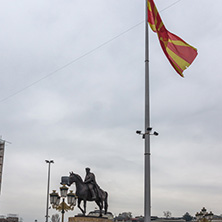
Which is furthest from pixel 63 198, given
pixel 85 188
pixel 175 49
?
pixel 175 49

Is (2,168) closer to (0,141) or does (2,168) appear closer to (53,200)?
(0,141)

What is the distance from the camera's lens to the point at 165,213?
167 meters

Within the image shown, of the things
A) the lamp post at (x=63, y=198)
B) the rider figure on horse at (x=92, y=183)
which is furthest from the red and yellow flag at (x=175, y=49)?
the rider figure on horse at (x=92, y=183)

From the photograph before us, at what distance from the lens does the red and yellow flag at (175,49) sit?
17.9 meters

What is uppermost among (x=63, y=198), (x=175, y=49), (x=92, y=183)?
(x=175, y=49)

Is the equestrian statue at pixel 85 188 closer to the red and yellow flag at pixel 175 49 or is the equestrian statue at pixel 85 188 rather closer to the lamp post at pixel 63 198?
the lamp post at pixel 63 198

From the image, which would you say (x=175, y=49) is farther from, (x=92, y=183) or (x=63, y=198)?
(x=92, y=183)

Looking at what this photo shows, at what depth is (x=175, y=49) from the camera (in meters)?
18.4

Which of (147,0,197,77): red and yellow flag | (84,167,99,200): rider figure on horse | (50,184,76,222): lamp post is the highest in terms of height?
(147,0,197,77): red and yellow flag

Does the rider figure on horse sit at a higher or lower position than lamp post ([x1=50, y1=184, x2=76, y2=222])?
higher

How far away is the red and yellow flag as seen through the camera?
17913 millimetres

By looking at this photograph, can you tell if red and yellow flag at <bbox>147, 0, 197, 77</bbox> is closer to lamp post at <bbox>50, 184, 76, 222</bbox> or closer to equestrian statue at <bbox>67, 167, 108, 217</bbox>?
lamp post at <bbox>50, 184, 76, 222</bbox>

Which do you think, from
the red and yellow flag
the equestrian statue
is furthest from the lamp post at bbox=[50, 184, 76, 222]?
the red and yellow flag

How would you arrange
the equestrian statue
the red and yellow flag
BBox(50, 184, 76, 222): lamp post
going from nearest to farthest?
the red and yellow flag → BBox(50, 184, 76, 222): lamp post → the equestrian statue
